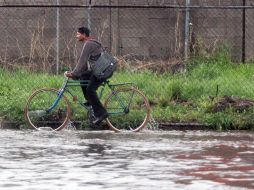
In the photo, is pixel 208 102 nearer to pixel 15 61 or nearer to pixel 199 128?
pixel 199 128

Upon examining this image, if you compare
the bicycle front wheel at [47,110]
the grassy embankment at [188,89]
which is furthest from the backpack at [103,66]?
the grassy embankment at [188,89]

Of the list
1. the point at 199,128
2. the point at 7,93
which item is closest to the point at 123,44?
the point at 7,93

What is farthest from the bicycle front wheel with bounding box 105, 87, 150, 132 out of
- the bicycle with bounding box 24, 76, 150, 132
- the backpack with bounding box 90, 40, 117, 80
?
the backpack with bounding box 90, 40, 117, 80

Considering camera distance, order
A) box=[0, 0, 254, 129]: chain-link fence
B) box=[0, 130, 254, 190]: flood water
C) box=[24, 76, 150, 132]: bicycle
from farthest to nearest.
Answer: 1. box=[0, 0, 254, 129]: chain-link fence
2. box=[24, 76, 150, 132]: bicycle
3. box=[0, 130, 254, 190]: flood water

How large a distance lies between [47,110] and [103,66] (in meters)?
1.44

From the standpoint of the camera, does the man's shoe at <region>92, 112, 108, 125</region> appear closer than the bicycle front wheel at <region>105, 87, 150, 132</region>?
Yes

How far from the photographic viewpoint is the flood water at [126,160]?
10.2m

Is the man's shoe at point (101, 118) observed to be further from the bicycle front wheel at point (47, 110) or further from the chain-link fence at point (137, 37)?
the chain-link fence at point (137, 37)

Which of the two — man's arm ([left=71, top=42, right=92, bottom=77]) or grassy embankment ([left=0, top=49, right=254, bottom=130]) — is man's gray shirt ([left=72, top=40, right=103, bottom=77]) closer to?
man's arm ([left=71, top=42, right=92, bottom=77])

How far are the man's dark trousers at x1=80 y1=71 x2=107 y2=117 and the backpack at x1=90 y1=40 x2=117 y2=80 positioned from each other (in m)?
0.10

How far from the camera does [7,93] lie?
59.3 feet

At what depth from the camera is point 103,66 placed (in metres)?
15.6

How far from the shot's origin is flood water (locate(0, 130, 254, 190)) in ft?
33.6

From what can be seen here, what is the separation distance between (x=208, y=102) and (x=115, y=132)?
7.12 ft
